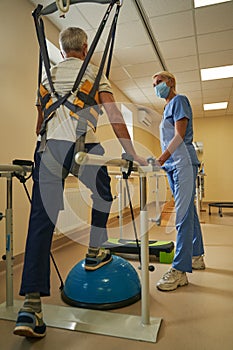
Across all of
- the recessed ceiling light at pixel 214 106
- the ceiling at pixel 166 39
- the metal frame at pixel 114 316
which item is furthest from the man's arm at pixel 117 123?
the recessed ceiling light at pixel 214 106

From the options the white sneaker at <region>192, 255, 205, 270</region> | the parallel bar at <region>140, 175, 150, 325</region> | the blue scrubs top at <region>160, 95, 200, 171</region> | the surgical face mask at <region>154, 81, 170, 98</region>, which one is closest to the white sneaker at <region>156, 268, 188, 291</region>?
the white sneaker at <region>192, 255, 205, 270</region>

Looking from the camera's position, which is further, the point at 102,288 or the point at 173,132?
the point at 173,132

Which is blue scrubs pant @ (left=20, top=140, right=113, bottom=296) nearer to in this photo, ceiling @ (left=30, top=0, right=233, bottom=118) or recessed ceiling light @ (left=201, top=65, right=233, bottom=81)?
ceiling @ (left=30, top=0, right=233, bottom=118)

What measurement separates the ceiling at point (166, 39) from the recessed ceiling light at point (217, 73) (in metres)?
0.15

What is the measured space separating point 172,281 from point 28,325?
3.45ft

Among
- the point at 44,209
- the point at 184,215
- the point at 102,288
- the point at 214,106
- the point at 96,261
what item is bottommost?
the point at 102,288

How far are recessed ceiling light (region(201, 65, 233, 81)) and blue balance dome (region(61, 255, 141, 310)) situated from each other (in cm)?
431

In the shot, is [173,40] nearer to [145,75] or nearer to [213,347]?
[145,75]

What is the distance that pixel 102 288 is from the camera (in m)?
1.71

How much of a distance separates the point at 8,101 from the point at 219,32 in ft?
9.27

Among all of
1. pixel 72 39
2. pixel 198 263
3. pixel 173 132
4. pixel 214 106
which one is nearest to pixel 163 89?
pixel 173 132

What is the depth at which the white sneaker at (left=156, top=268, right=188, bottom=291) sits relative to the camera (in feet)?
6.46

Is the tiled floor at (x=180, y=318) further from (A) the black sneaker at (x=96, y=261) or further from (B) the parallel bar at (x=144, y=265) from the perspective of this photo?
(A) the black sneaker at (x=96, y=261)

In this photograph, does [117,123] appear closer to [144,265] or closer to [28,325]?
[144,265]
